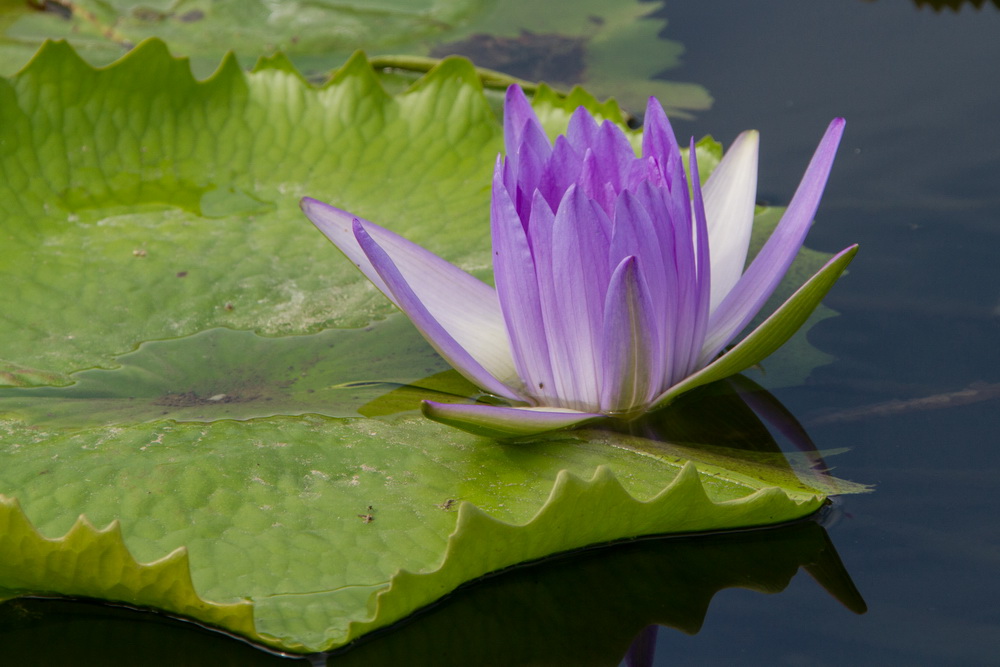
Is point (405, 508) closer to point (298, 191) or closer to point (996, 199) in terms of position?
point (298, 191)

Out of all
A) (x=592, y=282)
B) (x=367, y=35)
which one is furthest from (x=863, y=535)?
(x=367, y=35)

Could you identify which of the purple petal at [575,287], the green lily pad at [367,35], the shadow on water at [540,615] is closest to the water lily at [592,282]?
the purple petal at [575,287]

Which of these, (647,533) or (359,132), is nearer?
(647,533)

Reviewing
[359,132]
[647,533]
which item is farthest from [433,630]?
[359,132]

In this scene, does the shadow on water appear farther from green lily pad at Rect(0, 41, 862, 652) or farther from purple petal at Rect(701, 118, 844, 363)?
purple petal at Rect(701, 118, 844, 363)

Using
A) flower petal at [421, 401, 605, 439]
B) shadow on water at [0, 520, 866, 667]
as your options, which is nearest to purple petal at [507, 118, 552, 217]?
flower petal at [421, 401, 605, 439]
